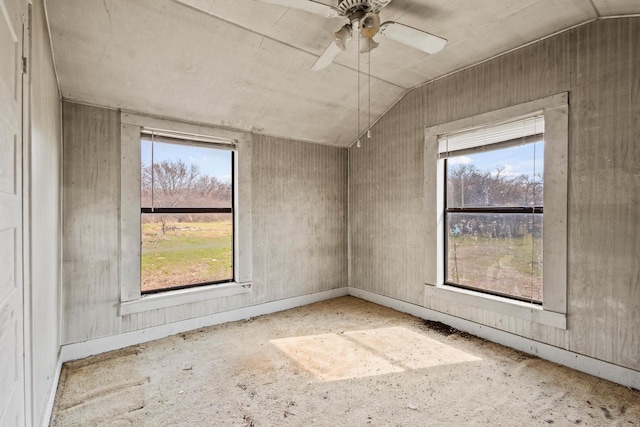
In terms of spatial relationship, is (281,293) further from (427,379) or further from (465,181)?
(465,181)

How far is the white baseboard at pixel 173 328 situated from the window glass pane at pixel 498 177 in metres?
2.34

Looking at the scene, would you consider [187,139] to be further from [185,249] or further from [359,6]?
[359,6]

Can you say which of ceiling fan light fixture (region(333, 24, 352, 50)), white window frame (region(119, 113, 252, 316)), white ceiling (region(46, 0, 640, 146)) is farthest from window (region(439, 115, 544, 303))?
white window frame (region(119, 113, 252, 316))

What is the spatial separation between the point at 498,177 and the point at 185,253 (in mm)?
3409

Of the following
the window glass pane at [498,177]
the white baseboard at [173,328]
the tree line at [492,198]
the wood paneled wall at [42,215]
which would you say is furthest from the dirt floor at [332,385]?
the window glass pane at [498,177]

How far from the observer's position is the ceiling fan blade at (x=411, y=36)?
2.04 meters

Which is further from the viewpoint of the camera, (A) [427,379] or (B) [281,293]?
(B) [281,293]

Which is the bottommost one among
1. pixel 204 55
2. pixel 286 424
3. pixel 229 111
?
pixel 286 424

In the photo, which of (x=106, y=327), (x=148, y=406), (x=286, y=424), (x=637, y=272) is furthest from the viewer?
(x=106, y=327)

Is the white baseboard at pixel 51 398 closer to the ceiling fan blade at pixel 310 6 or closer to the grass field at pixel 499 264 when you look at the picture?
the ceiling fan blade at pixel 310 6

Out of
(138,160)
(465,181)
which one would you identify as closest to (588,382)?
(465,181)

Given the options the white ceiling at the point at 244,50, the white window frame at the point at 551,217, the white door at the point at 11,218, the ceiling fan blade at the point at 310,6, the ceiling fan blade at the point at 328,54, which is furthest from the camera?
the white window frame at the point at 551,217

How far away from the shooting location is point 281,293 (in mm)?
4168

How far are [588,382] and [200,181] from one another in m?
3.98
